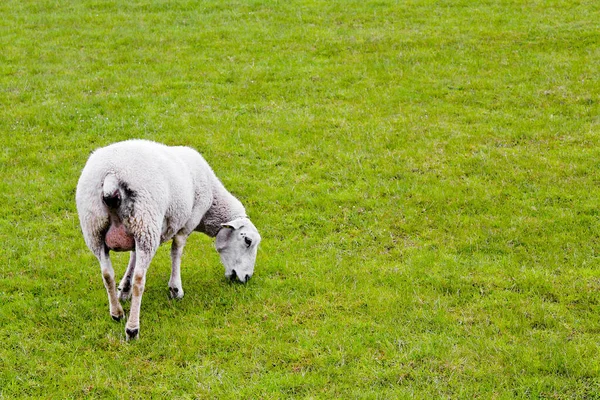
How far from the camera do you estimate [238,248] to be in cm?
965

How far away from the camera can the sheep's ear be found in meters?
9.62

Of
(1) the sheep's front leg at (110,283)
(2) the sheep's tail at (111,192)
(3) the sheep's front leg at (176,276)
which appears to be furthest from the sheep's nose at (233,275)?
(2) the sheep's tail at (111,192)

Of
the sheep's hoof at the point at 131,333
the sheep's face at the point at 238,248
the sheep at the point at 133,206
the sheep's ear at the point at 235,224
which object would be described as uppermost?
the sheep at the point at 133,206

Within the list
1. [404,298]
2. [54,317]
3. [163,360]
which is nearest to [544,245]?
[404,298]

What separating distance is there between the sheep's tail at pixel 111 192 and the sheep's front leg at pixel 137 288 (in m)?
0.67

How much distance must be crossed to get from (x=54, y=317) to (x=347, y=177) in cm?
662

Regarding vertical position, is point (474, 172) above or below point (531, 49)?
below

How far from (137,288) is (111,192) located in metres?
1.26

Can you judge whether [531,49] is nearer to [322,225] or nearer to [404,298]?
[322,225]

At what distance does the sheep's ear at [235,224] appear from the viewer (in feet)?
31.6

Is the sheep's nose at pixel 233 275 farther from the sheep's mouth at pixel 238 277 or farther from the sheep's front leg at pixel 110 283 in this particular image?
the sheep's front leg at pixel 110 283

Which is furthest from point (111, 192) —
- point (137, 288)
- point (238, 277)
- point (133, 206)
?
point (238, 277)

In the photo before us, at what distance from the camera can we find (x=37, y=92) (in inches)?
696

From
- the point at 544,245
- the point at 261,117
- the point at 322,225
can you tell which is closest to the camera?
the point at 544,245
